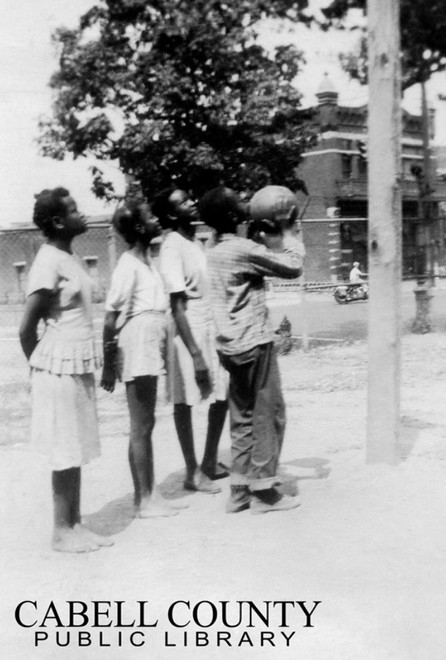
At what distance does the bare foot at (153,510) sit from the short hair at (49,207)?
62.4 inches

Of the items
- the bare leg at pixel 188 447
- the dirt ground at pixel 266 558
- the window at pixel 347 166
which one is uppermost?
the window at pixel 347 166

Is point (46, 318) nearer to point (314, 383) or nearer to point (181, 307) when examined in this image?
point (181, 307)

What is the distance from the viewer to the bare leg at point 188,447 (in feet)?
16.1

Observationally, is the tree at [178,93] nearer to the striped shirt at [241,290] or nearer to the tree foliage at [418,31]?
the tree foliage at [418,31]

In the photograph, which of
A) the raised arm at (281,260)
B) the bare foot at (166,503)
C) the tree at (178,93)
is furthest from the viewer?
the tree at (178,93)

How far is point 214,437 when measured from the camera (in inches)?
199

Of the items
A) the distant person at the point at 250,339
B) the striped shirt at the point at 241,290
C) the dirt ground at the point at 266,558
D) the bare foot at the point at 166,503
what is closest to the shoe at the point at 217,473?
the dirt ground at the point at 266,558

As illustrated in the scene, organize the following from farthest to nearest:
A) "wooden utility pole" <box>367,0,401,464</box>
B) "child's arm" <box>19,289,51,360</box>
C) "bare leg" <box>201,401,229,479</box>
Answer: "wooden utility pole" <box>367,0,401,464</box>, "bare leg" <box>201,401,229,479</box>, "child's arm" <box>19,289,51,360</box>

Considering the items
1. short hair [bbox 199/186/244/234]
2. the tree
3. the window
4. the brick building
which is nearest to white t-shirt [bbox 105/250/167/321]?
short hair [bbox 199/186/244/234]

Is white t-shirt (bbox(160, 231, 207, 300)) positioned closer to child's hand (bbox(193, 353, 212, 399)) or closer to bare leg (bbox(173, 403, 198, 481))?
child's hand (bbox(193, 353, 212, 399))

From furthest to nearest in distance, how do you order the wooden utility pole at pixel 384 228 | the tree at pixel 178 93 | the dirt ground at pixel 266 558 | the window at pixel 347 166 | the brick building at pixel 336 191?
the window at pixel 347 166 < the brick building at pixel 336 191 < the tree at pixel 178 93 < the wooden utility pole at pixel 384 228 < the dirt ground at pixel 266 558

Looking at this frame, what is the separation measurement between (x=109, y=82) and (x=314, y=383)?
14098 millimetres

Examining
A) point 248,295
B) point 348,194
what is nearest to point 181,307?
point 248,295

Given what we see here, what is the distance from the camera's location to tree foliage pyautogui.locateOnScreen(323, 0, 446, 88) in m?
9.59
